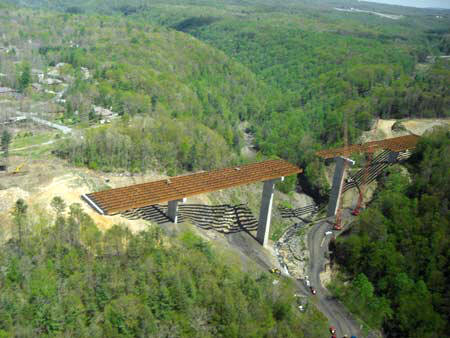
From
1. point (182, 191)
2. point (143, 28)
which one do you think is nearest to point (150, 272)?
point (182, 191)

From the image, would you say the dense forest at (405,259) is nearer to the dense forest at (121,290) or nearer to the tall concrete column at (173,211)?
the dense forest at (121,290)

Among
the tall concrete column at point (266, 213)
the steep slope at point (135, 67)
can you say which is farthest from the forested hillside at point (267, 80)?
the tall concrete column at point (266, 213)

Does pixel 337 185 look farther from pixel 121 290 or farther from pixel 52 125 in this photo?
pixel 52 125

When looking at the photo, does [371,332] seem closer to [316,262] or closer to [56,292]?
[316,262]

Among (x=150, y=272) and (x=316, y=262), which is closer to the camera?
(x=150, y=272)

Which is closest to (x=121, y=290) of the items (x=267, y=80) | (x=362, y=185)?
(x=362, y=185)

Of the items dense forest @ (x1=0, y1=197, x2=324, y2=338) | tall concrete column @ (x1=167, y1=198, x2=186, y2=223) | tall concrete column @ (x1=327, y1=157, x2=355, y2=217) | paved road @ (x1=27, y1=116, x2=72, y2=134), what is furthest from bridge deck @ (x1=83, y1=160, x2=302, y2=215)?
paved road @ (x1=27, y1=116, x2=72, y2=134)

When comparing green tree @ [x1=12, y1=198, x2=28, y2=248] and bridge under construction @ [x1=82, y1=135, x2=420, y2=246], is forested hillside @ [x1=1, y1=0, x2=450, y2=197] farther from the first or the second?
green tree @ [x1=12, y1=198, x2=28, y2=248]
